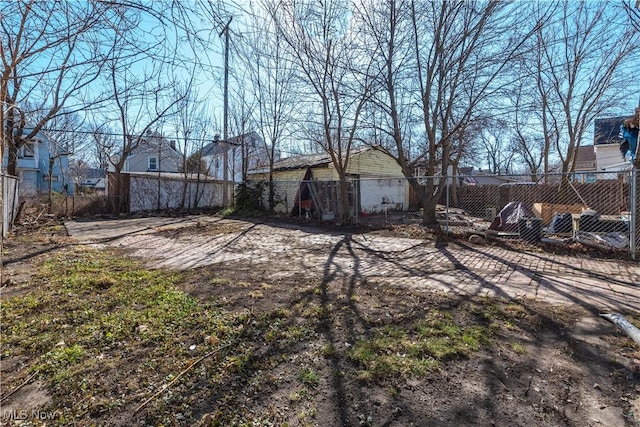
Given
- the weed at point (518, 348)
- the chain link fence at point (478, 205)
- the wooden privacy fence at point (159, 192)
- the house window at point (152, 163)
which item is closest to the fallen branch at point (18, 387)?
the weed at point (518, 348)

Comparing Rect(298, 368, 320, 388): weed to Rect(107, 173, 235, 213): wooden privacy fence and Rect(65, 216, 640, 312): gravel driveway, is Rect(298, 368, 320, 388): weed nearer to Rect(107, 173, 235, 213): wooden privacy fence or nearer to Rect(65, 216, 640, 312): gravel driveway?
Rect(65, 216, 640, 312): gravel driveway

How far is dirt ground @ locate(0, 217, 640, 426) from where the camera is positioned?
1.93 m

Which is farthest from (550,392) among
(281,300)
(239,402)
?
(281,300)

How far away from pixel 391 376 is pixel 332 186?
10.7m

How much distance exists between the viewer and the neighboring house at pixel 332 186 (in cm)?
1309

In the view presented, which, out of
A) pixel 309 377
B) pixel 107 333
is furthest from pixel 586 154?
pixel 107 333

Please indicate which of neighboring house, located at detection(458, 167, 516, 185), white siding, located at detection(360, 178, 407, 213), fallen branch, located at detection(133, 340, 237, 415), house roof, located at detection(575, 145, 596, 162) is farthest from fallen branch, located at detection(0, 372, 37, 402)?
house roof, located at detection(575, 145, 596, 162)

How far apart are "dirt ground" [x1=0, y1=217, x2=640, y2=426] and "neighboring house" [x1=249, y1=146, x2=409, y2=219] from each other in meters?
7.98

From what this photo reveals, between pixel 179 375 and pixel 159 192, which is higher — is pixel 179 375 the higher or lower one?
the lower one

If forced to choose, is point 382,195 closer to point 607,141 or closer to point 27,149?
point 607,141

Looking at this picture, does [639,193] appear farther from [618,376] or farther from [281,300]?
[281,300]

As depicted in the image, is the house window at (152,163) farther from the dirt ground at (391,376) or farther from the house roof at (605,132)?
the house roof at (605,132)

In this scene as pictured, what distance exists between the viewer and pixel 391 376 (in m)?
2.29

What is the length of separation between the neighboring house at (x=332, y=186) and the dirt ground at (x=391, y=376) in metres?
7.98
